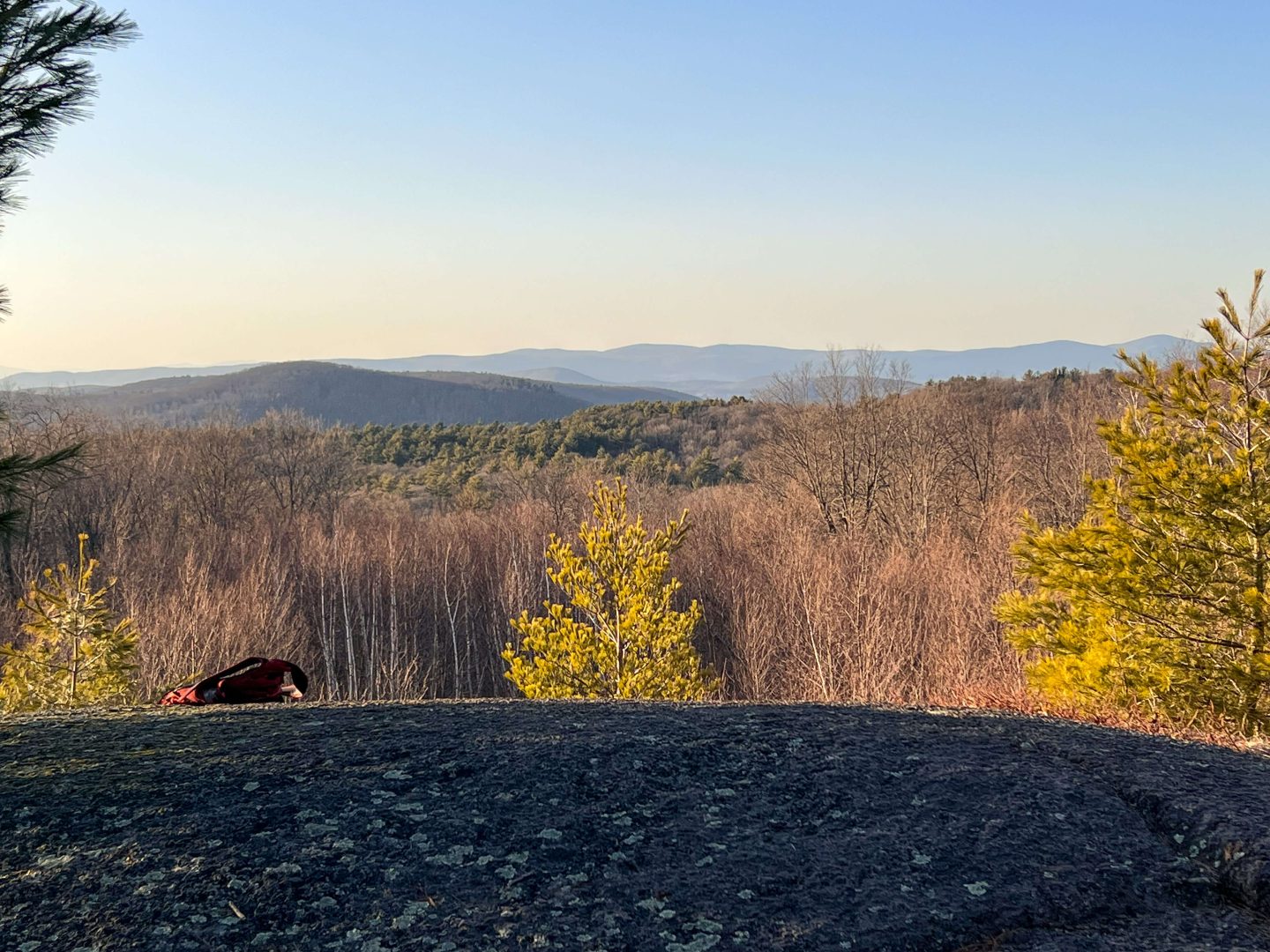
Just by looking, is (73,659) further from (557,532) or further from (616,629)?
(557,532)

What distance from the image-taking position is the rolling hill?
547 ft

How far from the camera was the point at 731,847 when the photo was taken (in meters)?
4.25

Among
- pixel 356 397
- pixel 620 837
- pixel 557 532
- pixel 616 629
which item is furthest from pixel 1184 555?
pixel 356 397

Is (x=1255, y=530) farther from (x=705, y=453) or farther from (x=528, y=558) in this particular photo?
(x=705, y=453)

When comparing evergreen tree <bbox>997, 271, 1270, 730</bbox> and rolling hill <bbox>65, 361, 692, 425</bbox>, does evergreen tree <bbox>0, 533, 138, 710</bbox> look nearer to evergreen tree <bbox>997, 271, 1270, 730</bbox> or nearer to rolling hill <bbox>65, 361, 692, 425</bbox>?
evergreen tree <bbox>997, 271, 1270, 730</bbox>

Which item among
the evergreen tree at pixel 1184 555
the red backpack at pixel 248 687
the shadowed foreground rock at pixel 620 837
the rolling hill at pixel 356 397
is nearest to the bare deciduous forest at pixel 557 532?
the evergreen tree at pixel 1184 555

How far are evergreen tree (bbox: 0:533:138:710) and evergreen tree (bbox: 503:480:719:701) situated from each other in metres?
4.65

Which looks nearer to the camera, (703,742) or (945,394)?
(703,742)

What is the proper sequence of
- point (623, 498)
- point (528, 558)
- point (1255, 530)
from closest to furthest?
point (1255, 530)
point (623, 498)
point (528, 558)

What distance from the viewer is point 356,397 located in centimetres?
17888

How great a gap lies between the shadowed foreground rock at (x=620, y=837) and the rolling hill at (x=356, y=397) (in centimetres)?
15722

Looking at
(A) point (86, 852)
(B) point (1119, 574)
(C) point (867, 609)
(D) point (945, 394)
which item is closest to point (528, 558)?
(C) point (867, 609)

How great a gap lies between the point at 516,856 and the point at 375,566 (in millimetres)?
35795

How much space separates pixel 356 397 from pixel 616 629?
572 feet
